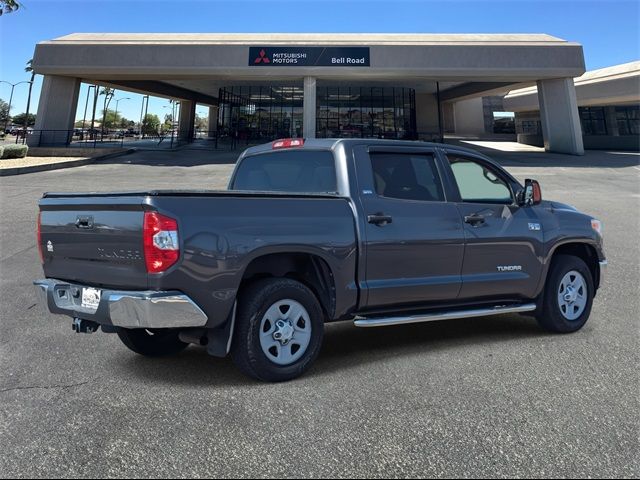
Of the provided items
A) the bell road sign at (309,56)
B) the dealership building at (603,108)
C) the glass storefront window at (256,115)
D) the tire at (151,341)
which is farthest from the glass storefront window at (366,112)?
the tire at (151,341)

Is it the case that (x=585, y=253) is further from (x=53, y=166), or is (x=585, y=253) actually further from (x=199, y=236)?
(x=53, y=166)

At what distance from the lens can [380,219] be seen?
3.96 meters

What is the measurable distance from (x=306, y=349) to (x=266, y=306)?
19.9 inches

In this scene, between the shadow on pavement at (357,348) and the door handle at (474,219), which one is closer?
the shadow on pavement at (357,348)

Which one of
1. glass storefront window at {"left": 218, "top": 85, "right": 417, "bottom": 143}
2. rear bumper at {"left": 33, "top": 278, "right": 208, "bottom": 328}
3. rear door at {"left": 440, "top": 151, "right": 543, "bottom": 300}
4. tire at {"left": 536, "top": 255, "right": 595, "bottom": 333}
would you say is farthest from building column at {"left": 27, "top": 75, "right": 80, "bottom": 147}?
tire at {"left": 536, "top": 255, "right": 595, "bottom": 333}

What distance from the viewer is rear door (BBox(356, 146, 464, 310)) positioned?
3959 mm

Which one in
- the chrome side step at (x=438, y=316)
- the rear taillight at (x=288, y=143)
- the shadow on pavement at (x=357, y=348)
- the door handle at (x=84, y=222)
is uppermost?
the rear taillight at (x=288, y=143)

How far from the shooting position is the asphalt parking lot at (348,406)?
8.70 ft

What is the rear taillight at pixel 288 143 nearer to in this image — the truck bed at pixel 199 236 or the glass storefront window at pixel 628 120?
the truck bed at pixel 199 236

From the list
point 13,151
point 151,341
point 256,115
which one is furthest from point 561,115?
point 151,341

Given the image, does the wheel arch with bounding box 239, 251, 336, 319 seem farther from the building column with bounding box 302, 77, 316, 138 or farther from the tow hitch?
the building column with bounding box 302, 77, 316, 138

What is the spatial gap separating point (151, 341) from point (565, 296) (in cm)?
410

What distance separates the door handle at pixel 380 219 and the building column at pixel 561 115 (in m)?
32.0

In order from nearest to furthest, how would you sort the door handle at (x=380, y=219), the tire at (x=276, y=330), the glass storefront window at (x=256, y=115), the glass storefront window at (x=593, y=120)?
1. the tire at (x=276, y=330)
2. the door handle at (x=380, y=219)
3. the glass storefront window at (x=256, y=115)
4. the glass storefront window at (x=593, y=120)
